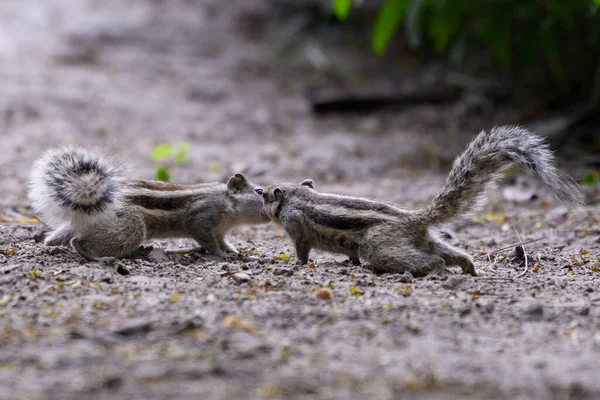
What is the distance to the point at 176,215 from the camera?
7.18 m

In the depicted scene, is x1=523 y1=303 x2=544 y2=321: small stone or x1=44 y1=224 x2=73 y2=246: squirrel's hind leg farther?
x1=44 y1=224 x2=73 y2=246: squirrel's hind leg

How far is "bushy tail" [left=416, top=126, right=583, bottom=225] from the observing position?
605 centimetres

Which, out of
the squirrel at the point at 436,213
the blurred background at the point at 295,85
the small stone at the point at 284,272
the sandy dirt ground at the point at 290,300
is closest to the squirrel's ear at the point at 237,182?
the sandy dirt ground at the point at 290,300

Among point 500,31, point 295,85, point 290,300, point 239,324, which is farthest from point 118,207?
point 295,85

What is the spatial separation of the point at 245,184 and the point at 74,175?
6.45 ft

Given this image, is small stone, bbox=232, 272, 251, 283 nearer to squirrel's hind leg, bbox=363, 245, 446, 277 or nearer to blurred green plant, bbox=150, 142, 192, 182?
squirrel's hind leg, bbox=363, 245, 446, 277

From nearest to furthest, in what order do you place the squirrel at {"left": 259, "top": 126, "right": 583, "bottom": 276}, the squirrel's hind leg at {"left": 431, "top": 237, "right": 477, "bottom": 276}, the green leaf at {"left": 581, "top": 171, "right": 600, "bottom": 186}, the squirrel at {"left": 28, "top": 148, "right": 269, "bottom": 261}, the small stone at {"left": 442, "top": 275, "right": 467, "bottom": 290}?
1. the small stone at {"left": 442, "top": 275, "right": 467, "bottom": 290}
2. the squirrel at {"left": 259, "top": 126, "right": 583, "bottom": 276}
3. the squirrel's hind leg at {"left": 431, "top": 237, "right": 477, "bottom": 276}
4. the squirrel at {"left": 28, "top": 148, "right": 269, "bottom": 261}
5. the green leaf at {"left": 581, "top": 171, "right": 600, "bottom": 186}

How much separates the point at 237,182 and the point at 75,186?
6.26ft

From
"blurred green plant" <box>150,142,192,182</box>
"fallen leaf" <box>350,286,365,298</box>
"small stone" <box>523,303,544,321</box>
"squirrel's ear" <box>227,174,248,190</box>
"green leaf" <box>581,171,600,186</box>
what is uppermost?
"blurred green plant" <box>150,142,192,182</box>

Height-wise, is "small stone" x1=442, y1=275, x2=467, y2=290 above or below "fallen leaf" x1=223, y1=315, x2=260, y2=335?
above

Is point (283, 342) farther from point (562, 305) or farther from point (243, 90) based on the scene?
point (243, 90)

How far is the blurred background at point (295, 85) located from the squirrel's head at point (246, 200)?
2569 millimetres

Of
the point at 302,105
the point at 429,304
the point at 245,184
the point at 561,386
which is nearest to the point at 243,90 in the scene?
the point at 302,105

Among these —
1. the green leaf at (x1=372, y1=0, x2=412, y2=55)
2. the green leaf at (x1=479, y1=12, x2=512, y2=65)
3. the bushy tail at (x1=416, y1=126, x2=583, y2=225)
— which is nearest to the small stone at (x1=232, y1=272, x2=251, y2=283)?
the bushy tail at (x1=416, y1=126, x2=583, y2=225)
